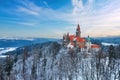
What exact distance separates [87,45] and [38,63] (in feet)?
185

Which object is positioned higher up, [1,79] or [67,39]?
[67,39]

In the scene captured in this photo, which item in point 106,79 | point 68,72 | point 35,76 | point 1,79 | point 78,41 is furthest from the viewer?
point 78,41

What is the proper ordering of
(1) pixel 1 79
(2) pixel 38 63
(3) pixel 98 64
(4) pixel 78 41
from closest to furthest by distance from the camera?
(1) pixel 1 79, (3) pixel 98 64, (2) pixel 38 63, (4) pixel 78 41

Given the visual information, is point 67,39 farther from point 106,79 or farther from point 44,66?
point 106,79

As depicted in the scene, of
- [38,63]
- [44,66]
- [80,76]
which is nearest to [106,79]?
[80,76]

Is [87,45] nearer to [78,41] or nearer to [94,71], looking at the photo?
[78,41]

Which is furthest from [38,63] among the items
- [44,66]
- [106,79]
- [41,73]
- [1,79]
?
[106,79]

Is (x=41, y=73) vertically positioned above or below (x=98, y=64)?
below

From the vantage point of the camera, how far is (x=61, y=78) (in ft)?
238

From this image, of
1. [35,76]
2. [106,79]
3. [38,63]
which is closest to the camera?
[106,79]

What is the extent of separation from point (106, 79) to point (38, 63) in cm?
4870

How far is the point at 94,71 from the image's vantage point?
237ft

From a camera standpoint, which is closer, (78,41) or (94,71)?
(94,71)

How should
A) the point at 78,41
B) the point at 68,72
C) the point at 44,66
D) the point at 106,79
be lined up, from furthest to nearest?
the point at 78,41
the point at 44,66
the point at 68,72
the point at 106,79
